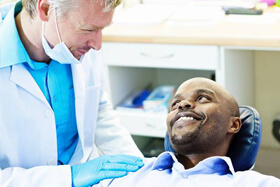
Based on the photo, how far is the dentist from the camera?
1818mm

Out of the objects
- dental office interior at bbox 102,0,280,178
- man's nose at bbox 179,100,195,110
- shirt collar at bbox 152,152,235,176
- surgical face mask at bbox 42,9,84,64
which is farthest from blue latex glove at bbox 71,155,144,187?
dental office interior at bbox 102,0,280,178

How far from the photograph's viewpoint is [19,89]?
190 cm

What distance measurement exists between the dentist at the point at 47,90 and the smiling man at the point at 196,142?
0.10 m

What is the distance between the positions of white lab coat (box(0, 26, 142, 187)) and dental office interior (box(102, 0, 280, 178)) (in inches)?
22.6

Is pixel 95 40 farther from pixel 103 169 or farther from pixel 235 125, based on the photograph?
pixel 235 125

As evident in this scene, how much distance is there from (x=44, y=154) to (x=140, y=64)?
893 mm

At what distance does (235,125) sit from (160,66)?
0.83 meters

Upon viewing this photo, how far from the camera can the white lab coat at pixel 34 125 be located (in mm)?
1869

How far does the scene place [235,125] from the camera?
195 cm

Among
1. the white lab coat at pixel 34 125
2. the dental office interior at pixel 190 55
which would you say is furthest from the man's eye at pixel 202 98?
the dental office interior at pixel 190 55

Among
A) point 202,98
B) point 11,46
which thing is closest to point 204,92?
point 202,98

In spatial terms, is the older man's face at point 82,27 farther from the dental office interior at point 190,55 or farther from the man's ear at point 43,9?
the dental office interior at point 190,55

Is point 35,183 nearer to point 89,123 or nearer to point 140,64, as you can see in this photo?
point 89,123

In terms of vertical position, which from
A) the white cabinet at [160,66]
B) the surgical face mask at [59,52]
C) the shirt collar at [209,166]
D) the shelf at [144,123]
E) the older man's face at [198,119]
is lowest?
the shelf at [144,123]
